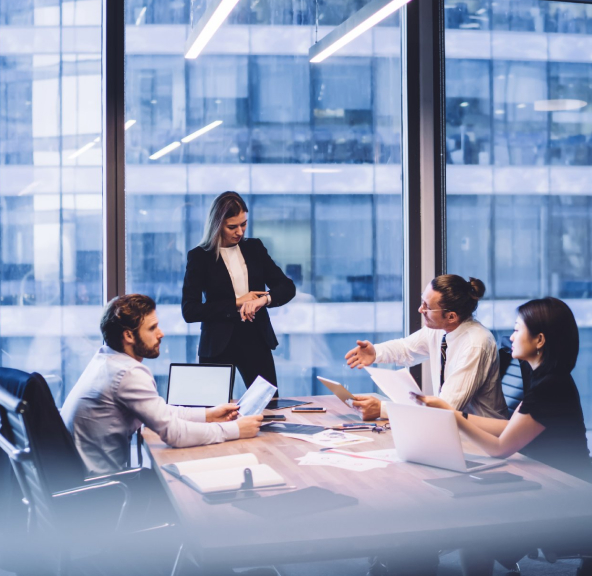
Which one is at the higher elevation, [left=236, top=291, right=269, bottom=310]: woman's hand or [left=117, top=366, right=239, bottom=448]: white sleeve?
[left=236, top=291, right=269, bottom=310]: woman's hand

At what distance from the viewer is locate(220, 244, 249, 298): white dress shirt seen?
12.2 feet

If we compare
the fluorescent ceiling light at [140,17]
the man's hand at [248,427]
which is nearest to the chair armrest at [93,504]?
the man's hand at [248,427]

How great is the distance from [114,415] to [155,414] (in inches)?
6.0

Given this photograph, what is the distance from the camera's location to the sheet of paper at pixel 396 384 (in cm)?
246

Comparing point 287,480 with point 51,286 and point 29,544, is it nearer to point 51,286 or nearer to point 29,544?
point 29,544

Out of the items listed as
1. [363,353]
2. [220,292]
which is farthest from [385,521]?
[220,292]

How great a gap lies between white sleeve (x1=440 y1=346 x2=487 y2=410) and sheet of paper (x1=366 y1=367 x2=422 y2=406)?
0.35 m

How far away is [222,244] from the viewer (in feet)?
12.1

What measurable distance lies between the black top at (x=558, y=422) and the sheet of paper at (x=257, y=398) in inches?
37.1

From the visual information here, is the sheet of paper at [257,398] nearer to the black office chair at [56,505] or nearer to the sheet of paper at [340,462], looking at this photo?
the sheet of paper at [340,462]

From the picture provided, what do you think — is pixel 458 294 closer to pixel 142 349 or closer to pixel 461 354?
pixel 461 354

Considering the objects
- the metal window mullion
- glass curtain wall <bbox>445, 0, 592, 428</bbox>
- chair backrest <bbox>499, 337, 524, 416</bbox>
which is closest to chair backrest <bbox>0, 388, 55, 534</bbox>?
chair backrest <bbox>499, 337, 524, 416</bbox>

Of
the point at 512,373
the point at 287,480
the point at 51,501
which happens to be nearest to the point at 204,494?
the point at 287,480

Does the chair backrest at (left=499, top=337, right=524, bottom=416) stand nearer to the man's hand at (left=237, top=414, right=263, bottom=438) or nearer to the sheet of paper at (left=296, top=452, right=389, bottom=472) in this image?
the sheet of paper at (left=296, top=452, right=389, bottom=472)
